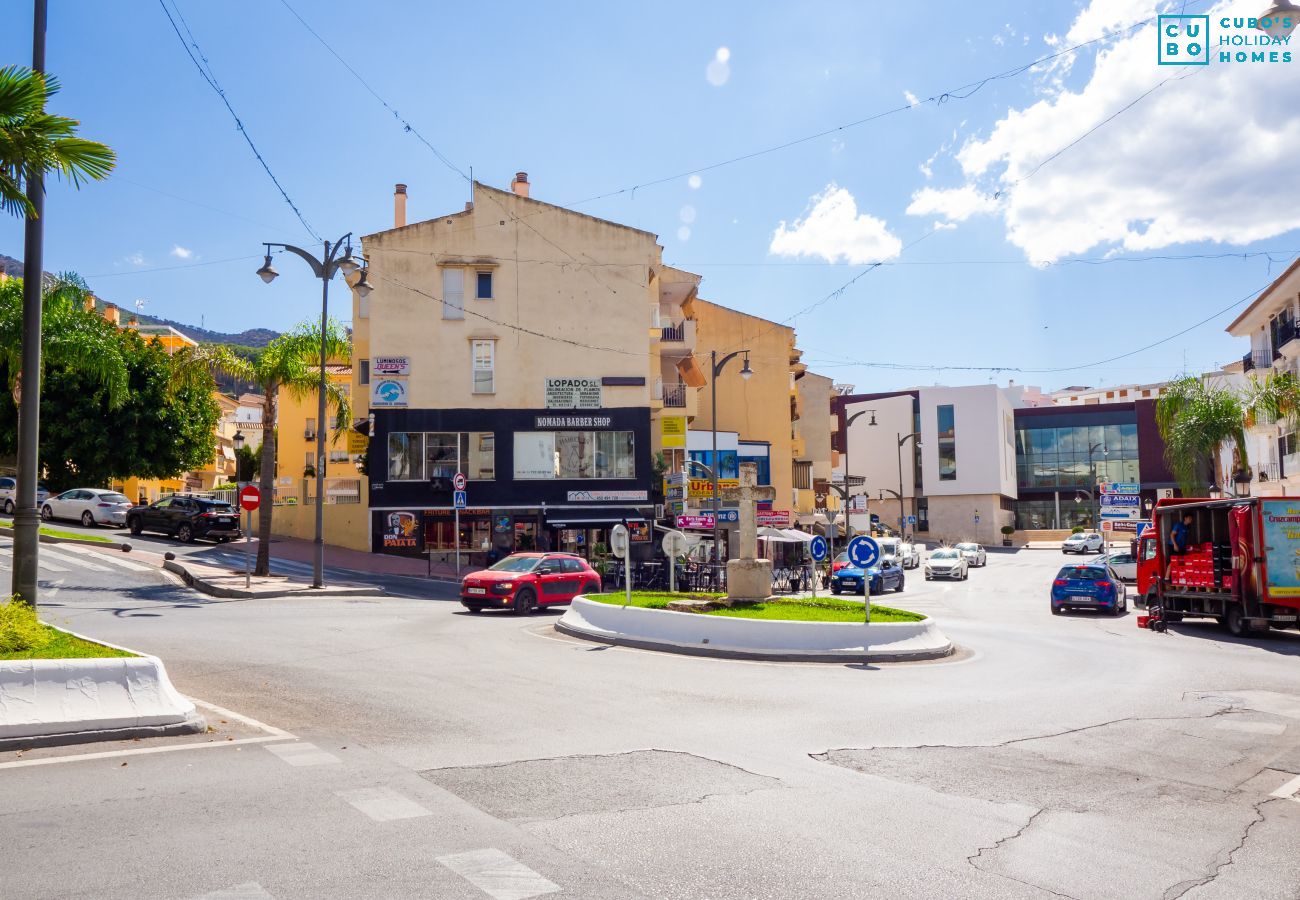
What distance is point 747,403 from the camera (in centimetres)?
5841

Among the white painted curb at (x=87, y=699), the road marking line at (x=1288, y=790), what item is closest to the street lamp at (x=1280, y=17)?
the road marking line at (x=1288, y=790)

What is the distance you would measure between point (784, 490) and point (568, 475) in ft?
59.2

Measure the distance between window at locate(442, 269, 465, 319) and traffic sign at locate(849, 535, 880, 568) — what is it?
28.5 meters

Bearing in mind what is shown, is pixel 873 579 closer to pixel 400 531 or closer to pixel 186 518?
pixel 400 531

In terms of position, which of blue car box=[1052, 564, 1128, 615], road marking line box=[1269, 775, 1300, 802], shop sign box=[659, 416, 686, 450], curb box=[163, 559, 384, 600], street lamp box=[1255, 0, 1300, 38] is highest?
street lamp box=[1255, 0, 1300, 38]

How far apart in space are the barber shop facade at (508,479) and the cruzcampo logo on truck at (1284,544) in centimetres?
2497

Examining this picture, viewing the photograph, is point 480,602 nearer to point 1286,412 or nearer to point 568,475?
point 568,475

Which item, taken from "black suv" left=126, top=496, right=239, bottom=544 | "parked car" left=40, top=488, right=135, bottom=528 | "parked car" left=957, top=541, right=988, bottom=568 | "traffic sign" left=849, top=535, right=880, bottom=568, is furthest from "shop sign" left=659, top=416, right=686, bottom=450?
"traffic sign" left=849, top=535, right=880, bottom=568

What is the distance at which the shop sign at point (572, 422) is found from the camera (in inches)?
1672

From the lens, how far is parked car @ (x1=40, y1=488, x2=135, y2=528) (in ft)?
132

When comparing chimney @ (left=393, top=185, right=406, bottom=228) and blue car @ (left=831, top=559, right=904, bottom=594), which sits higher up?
chimney @ (left=393, top=185, right=406, bottom=228)

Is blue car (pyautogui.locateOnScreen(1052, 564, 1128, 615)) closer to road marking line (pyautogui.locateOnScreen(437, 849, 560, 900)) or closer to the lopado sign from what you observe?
the lopado sign

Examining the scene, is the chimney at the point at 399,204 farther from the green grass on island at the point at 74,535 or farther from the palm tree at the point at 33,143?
the palm tree at the point at 33,143

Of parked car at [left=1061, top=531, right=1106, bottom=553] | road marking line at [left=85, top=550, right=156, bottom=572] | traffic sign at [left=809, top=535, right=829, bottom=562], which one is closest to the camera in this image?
traffic sign at [left=809, top=535, right=829, bottom=562]
